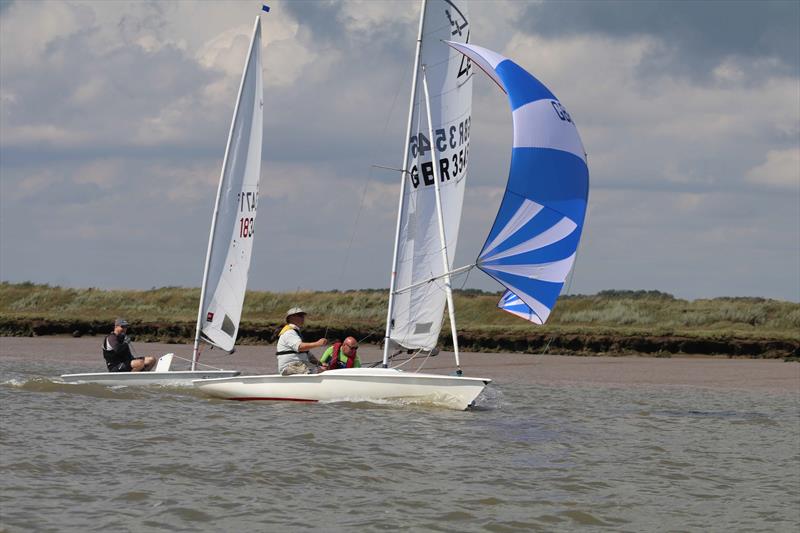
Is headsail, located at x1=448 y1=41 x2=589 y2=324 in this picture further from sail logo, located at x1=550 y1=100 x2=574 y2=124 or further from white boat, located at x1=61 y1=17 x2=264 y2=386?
white boat, located at x1=61 y1=17 x2=264 y2=386

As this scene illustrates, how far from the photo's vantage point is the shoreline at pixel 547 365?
2817 cm

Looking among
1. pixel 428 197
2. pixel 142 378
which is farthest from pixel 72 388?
pixel 428 197

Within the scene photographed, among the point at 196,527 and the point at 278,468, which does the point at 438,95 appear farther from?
the point at 196,527

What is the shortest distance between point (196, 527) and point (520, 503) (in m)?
3.57

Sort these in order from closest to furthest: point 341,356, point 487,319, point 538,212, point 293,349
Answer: point 538,212 → point 293,349 → point 341,356 → point 487,319

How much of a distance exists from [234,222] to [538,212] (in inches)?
259

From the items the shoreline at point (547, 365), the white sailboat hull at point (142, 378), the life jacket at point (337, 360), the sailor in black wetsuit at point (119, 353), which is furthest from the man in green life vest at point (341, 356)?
the shoreline at point (547, 365)

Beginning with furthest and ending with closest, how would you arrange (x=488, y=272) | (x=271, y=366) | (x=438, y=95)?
(x=271, y=366) → (x=438, y=95) → (x=488, y=272)

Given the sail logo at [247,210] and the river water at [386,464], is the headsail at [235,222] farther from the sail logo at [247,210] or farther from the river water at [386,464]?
the river water at [386,464]

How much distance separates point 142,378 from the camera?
2077cm

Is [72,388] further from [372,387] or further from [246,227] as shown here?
[372,387]

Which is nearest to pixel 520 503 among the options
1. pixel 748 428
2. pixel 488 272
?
pixel 488 272

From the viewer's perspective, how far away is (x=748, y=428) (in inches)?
766

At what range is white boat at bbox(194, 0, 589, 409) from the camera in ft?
61.9
